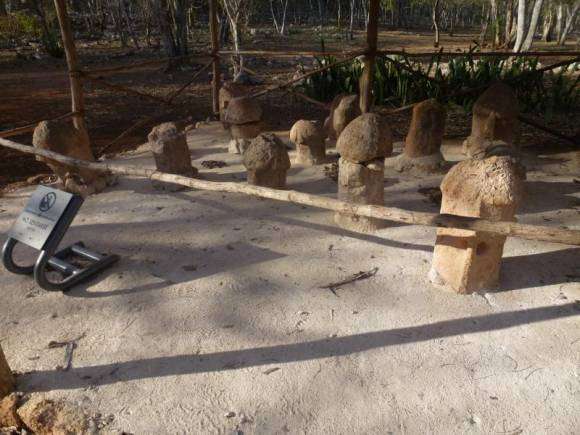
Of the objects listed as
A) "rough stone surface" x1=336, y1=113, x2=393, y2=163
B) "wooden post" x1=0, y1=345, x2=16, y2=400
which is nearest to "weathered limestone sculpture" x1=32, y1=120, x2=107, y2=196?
"wooden post" x1=0, y1=345, x2=16, y2=400

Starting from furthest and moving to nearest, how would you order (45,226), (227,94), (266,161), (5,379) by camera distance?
(227,94)
(266,161)
(45,226)
(5,379)

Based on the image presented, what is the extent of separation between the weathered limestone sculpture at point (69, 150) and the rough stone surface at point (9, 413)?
253cm

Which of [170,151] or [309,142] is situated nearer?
[170,151]

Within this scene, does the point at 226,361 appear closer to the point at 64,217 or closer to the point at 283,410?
the point at 283,410

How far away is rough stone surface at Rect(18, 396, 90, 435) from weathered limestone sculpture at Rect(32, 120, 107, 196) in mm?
2614

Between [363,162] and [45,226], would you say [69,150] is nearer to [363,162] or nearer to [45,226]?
[45,226]

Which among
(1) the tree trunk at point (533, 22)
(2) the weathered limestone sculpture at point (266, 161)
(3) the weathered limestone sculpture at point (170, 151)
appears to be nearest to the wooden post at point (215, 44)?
(3) the weathered limestone sculpture at point (170, 151)

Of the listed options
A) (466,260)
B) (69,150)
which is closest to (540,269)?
(466,260)

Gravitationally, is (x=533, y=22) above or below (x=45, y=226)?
above

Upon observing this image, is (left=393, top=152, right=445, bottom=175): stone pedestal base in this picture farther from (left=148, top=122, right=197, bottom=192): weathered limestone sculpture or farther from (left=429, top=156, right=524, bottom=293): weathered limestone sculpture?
(left=148, top=122, right=197, bottom=192): weathered limestone sculpture

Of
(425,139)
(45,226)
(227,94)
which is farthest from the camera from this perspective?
(227,94)

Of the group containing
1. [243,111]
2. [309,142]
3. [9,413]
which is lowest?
[9,413]

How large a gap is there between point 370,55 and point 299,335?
3.38 meters

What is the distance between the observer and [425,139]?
179 inches
